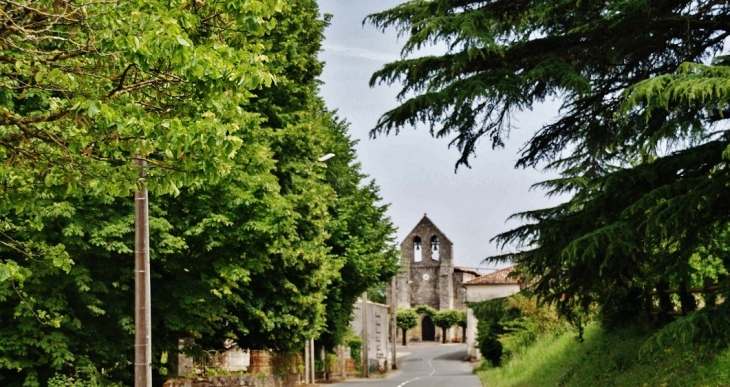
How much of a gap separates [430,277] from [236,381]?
7788cm

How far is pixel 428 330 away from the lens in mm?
102125

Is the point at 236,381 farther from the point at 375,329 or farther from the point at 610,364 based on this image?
the point at 375,329

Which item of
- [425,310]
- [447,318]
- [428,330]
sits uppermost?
[425,310]

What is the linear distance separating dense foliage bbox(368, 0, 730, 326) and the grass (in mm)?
1562

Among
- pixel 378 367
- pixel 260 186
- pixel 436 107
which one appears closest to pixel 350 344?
pixel 378 367

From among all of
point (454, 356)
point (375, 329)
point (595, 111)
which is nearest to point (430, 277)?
point (454, 356)

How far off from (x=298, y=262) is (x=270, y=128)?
3.58 metres

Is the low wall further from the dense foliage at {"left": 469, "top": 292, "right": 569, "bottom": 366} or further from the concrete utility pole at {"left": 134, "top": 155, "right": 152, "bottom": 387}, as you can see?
the dense foliage at {"left": 469, "top": 292, "right": 569, "bottom": 366}

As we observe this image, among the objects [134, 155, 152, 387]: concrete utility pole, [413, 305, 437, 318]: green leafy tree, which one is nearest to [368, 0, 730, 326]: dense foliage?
[134, 155, 152, 387]: concrete utility pole

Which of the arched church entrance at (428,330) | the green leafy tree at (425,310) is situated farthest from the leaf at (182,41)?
the arched church entrance at (428,330)

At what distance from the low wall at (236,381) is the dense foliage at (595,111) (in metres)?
8.94

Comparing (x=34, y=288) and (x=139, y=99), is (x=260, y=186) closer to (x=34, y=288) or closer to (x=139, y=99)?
(x=34, y=288)

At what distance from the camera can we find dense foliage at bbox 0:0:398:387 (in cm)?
766

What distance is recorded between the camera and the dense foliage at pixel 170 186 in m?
7.66
